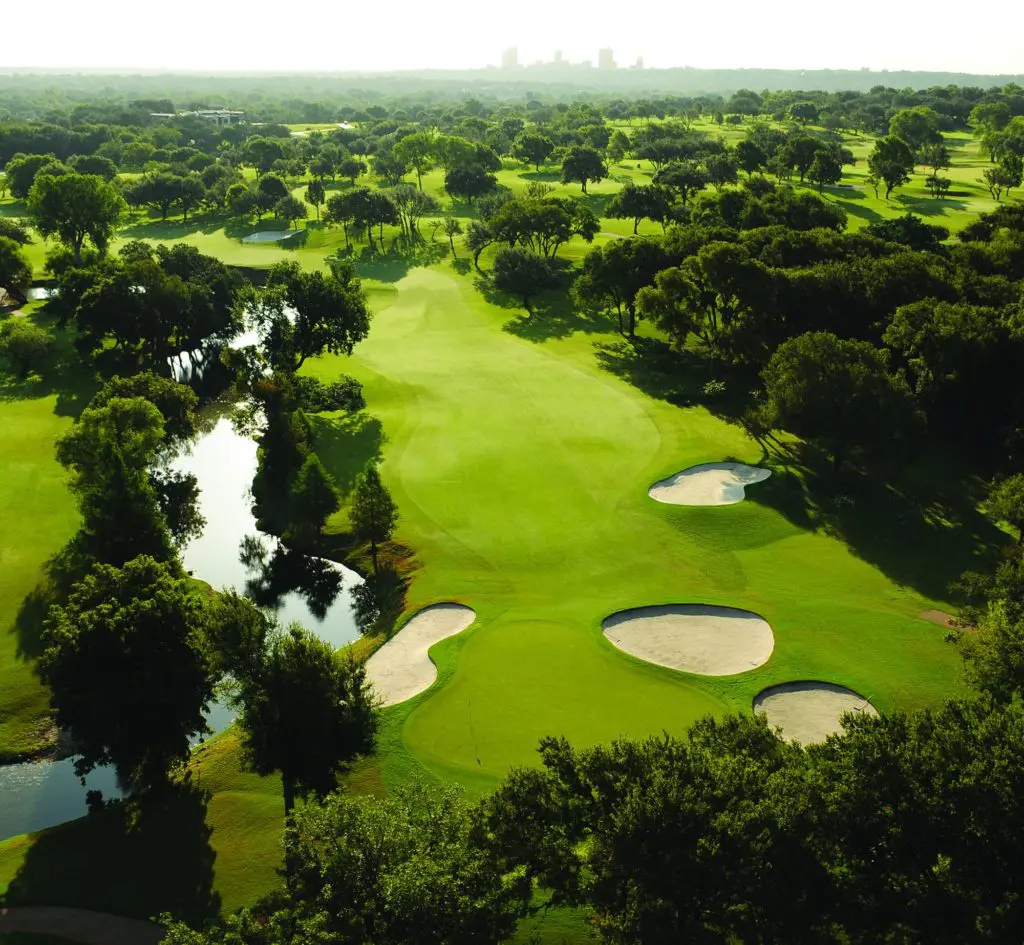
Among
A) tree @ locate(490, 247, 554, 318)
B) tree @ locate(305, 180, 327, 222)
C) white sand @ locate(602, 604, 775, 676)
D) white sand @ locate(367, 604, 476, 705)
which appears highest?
tree @ locate(305, 180, 327, 222)

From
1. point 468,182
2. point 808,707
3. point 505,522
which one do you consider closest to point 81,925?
point 808,707

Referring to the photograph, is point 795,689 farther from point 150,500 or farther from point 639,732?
point 150,500

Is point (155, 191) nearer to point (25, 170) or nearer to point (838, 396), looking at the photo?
point (25, 170)

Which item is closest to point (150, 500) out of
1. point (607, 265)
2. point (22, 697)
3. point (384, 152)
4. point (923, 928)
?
point (22, 697)

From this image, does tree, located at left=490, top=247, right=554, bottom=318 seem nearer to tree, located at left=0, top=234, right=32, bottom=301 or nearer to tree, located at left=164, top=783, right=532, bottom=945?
tree, located at left=0, top=234, right=32, bottom=301

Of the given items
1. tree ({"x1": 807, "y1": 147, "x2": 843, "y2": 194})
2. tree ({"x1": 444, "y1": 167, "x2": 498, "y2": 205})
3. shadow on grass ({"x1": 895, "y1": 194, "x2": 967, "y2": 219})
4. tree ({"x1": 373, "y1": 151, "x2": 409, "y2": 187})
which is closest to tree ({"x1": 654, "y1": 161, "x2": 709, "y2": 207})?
tree ({"x1": 807, "y1": 147, "x2": 843, "y2": 194})

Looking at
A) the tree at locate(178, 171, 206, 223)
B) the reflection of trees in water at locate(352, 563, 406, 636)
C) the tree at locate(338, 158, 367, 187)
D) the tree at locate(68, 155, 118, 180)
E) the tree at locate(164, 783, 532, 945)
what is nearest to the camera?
the tree at locate(164, 783, 532, 945)
